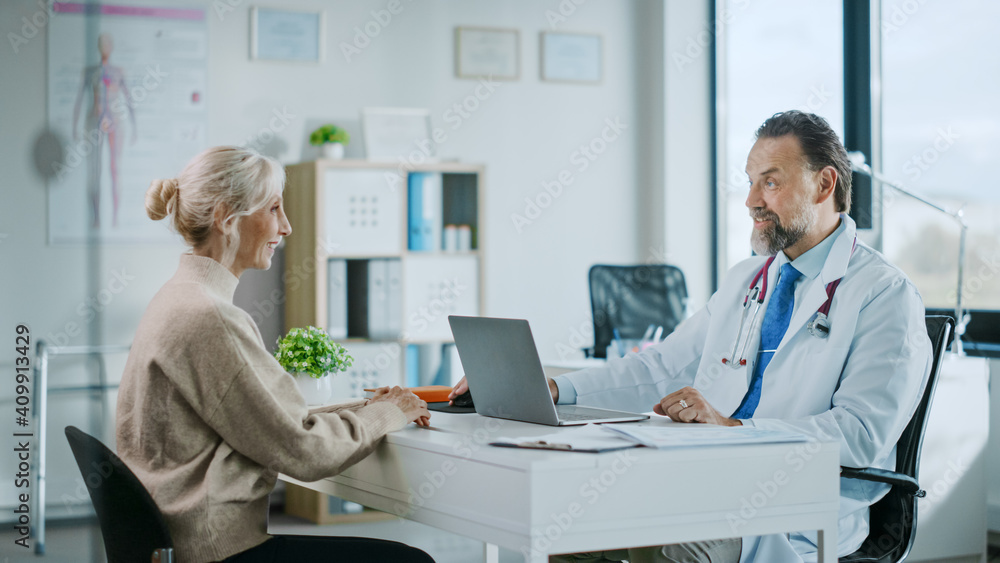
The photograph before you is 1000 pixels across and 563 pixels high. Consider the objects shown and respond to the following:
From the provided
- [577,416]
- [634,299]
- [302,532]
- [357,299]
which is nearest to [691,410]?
[577,416]

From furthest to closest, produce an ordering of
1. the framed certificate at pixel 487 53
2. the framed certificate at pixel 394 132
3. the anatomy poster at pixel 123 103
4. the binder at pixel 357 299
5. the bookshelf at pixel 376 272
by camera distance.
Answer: the framed certificate at pixel 487 53
the framed certificate at pixel 394 132
the binder at pixel 357 299
the bookshelf at pixel 376 272
the anatomy poster at pixel 123 103

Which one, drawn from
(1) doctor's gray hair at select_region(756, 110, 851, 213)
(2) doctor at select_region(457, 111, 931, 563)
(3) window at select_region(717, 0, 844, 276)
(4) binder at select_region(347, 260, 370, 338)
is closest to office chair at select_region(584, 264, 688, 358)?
(3) window at select_region(717, 0, 844, 276)

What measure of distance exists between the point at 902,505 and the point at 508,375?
2.66 feet

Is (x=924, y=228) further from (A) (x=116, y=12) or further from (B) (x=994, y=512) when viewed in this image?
(A) (x=116, y=12)

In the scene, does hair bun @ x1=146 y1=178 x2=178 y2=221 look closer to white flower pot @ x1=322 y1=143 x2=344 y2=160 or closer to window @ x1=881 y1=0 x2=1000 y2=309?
white flower pot @ x1=322 y1=143 x2=344 y2=160

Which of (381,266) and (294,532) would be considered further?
(381,266)

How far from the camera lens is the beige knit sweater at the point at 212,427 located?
154 centimetres

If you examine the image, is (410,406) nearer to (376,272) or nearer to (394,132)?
(376,272)

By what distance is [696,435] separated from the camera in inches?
60.1

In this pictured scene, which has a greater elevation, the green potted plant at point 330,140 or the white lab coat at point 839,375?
the green potted plant at point 330,140

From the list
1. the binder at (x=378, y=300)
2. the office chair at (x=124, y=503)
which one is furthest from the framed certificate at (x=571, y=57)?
the office chair at (x=124, y=503)

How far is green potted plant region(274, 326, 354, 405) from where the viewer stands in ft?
7.07

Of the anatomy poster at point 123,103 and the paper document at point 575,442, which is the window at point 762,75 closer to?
the anatomy poster at point 123,103

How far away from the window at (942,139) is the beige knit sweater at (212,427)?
282cm
